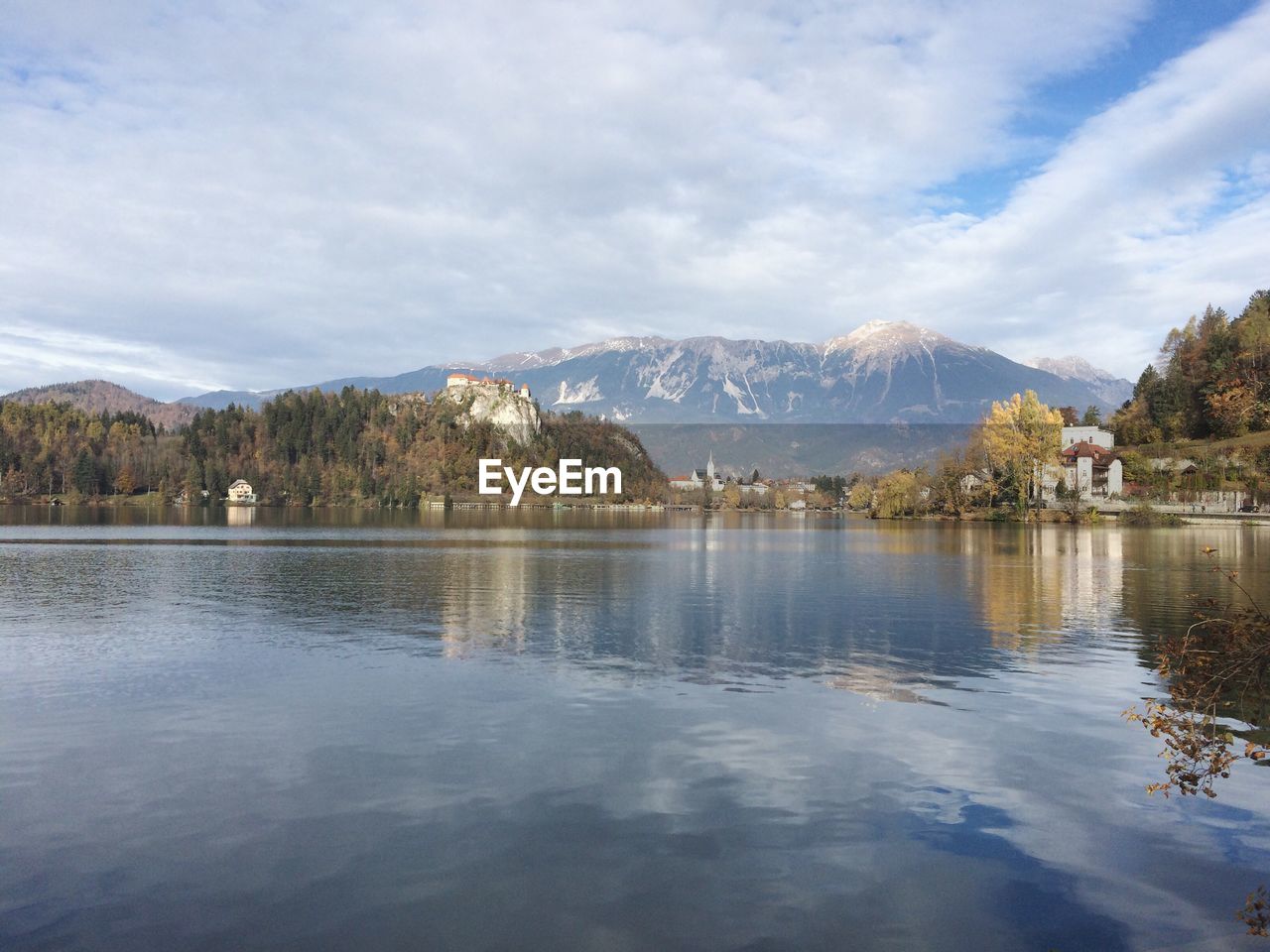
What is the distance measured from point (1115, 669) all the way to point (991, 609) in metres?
13.2

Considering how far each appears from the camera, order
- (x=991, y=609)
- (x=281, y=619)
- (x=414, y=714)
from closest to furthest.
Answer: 1. (x=414, y=714)
2. (x=281, y=619)
3. (x=991, y=609)

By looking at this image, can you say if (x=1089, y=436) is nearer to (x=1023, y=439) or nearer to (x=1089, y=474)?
(x=1089, y=474)

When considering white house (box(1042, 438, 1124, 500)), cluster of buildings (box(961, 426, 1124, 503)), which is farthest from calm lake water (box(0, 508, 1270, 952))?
white house (box(1042, 438, 1124, 500))

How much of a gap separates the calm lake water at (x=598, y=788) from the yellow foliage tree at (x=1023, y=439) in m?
114

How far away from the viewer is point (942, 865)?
12.0 metres

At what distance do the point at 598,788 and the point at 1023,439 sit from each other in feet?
461

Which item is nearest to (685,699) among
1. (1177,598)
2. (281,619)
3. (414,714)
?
(414,714)

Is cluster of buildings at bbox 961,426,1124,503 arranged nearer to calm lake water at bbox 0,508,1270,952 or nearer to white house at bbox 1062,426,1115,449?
white house at bbox 1062,426,1115,449

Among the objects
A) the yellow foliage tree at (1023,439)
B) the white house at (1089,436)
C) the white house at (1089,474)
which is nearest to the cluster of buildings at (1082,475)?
the white house at (1089,474)

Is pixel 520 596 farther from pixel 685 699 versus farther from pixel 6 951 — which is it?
pixel 6 951

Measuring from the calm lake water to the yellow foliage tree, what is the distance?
375 ft

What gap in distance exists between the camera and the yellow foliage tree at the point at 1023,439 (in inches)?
5463

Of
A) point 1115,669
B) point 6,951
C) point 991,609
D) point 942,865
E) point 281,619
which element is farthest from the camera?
point 991,609

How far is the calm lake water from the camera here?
34.6ft
